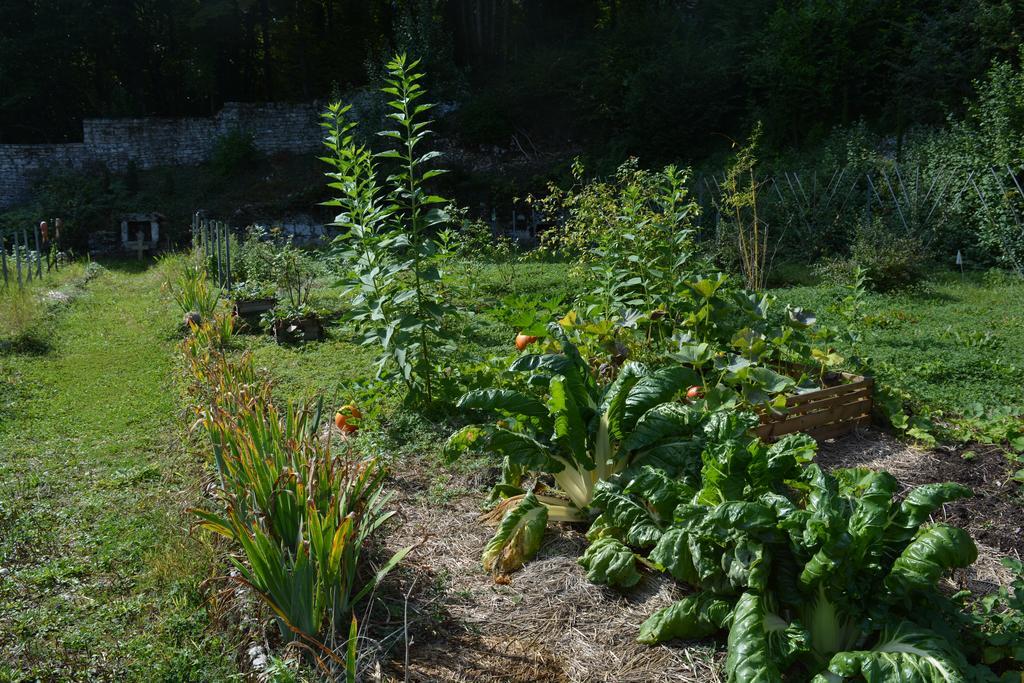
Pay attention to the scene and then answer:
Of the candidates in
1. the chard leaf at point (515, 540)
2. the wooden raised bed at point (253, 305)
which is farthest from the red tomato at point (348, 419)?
the wooden raised bed at point (253, 305)

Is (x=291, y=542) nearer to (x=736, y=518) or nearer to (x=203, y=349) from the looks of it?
(x=736, y=518)

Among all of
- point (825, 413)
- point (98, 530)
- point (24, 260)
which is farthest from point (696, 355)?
point (24, 260)

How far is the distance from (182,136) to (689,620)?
2354cm

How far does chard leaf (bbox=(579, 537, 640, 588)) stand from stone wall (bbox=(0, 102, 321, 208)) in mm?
21408

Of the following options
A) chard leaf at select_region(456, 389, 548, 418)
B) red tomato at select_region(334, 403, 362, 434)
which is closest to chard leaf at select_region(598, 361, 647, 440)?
chard leaf at select_region(456, 389, 548, 418)

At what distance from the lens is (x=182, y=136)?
22.2 m

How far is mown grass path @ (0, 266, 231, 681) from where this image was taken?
7.97ft

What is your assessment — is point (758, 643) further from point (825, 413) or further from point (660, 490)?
point (825, 413)

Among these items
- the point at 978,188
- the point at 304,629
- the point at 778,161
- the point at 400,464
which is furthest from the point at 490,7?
the point at 304,629

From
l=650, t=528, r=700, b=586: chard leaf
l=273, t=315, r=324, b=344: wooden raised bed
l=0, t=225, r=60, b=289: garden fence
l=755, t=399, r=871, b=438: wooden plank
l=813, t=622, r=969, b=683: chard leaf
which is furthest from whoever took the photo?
→ l=0, t=225, r=60, b=289: garden fence

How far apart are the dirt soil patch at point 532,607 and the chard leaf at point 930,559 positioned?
0.59 m

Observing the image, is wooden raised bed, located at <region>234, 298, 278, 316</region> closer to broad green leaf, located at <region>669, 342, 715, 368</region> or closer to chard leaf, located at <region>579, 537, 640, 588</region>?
broad green leaf, located at <region>669, 342, 715, 368</region>

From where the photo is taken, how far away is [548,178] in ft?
56.4

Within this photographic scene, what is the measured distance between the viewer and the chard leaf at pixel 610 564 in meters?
2.64
